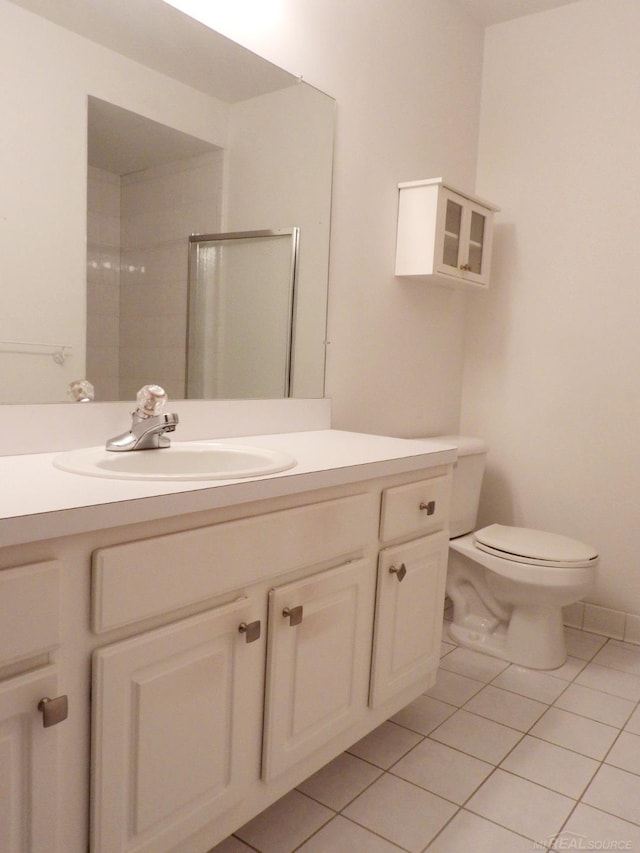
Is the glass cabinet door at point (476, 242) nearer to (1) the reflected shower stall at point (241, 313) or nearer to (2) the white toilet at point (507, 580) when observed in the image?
(2) the white toilet at point (507, 580)

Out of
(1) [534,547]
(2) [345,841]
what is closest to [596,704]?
(1) [534,547]

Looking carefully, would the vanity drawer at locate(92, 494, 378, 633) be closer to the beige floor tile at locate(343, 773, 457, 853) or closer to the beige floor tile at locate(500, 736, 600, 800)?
the beige floor tile at locate(343, 773, 457, 853)

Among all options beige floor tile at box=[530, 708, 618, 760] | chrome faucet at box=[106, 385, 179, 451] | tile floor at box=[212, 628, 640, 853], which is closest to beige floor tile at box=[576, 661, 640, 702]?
tile floor at box=[212, 628, 640, 853]

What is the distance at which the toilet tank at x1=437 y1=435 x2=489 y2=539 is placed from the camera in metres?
2.33

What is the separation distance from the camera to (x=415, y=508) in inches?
62.7

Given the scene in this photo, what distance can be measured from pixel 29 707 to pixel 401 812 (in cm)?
95

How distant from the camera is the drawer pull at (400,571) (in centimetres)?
152

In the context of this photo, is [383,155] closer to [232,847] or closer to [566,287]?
[566,287]

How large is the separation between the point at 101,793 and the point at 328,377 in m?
1.34

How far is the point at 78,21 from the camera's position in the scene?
4.33 ft

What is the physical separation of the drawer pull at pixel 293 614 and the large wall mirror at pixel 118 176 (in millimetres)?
609

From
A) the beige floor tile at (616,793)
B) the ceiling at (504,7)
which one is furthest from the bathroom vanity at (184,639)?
the ceiling at (504,7)

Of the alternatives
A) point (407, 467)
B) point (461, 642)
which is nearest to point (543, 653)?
point (461, 642)

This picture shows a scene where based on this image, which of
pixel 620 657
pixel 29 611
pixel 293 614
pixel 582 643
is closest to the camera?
pixel 29 611
